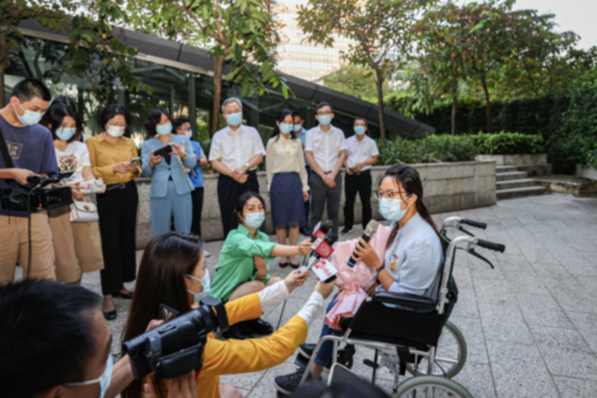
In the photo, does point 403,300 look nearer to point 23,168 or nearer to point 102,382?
point 102,382

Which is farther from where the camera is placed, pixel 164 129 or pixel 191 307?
pixel 164 129

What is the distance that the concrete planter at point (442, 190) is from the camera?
6.79 meters

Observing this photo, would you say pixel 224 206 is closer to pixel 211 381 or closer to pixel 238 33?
pixel 238 33

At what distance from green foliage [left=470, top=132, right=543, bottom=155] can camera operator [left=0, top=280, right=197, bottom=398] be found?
45.9ft

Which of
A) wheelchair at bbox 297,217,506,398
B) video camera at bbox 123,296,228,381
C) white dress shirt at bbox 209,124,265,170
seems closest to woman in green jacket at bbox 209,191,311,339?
wheelchair at bbox 297,217,506,398

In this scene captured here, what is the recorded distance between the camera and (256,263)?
11.6 ft

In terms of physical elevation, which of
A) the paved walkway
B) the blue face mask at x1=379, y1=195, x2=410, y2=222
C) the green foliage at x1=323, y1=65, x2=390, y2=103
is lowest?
the paved walkway

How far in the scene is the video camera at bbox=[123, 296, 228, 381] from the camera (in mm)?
1148

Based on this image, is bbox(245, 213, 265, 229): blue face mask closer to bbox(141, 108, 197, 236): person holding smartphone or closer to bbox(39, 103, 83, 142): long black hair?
bbox(141, 108, 197, 236): person holding smartphone

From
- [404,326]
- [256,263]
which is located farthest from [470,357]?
[256,263]

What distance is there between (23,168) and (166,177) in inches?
62.9

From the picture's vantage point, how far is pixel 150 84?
9031 millimetres

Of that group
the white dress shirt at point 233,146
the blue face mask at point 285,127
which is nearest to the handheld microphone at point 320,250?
the white dress shirt at point 233,146

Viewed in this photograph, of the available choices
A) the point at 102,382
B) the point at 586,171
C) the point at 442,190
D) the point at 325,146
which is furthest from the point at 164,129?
the point at 586,171
